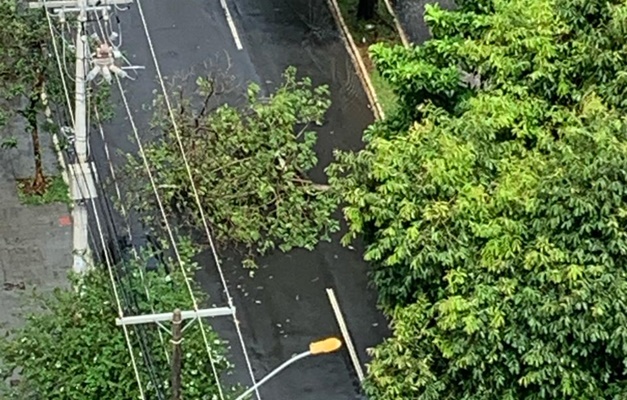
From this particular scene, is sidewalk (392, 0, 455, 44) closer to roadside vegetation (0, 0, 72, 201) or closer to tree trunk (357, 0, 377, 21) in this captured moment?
tree trunk (357, 0, 377, 21)

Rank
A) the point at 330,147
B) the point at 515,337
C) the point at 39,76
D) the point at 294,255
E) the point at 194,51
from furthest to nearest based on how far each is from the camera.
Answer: the point at 194,51 < the point at 330,147 < the point at 294,255 < the point at 39,76 < the point at 515,337

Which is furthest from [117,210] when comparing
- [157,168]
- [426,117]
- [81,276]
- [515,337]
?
[515,337]

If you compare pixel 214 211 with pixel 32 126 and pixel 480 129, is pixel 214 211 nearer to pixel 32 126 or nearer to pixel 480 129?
pixel 32 126

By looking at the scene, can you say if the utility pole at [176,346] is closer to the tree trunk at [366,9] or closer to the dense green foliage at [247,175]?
the dense green foliage at [247,175]

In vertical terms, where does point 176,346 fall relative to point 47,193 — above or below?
above

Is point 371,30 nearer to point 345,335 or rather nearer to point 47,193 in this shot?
point 47,193

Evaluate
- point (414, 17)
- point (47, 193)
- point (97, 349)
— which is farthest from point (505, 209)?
point (414, 17)
